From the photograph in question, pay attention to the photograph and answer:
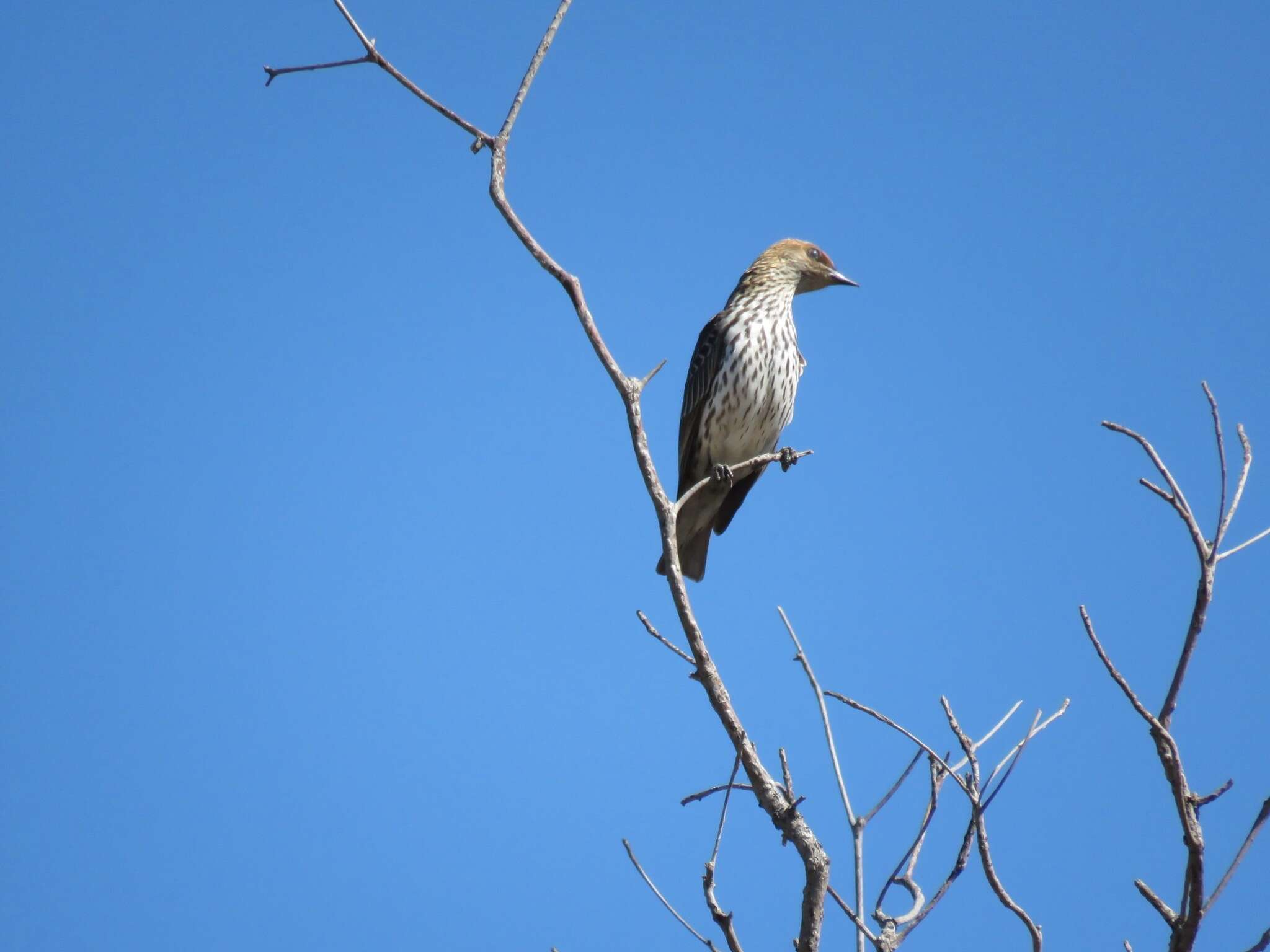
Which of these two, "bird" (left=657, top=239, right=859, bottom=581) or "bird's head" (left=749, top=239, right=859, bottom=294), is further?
"bird's head" (left=749, top=239, right=859, bottom=294)

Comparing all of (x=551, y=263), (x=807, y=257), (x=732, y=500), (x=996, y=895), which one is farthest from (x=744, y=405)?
(x=996, y=895)

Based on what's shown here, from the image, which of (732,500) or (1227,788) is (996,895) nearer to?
(1227,788)

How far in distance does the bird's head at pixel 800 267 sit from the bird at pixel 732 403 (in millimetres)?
395

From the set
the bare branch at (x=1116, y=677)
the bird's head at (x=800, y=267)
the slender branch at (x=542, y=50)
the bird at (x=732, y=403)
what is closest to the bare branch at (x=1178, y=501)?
the bare branch at (x=1116, y=677)

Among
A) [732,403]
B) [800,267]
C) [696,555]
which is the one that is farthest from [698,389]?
[800,267]

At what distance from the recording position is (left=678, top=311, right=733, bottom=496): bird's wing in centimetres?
746

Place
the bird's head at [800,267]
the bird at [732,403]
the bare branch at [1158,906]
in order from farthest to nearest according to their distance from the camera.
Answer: the bird's head at [800,267]
the bird at [732,403]
the bare branch at [1158,906]

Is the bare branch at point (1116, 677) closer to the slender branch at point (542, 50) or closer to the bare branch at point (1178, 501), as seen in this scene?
the bare branch at point (1178, 501)

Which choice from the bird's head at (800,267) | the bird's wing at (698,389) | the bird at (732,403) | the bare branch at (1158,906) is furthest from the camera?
the bird's head at (800,267)

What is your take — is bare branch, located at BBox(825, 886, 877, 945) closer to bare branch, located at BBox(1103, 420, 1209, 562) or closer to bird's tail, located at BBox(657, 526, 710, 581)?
bare branch, located at BBox(1103, 420, 1209, 562)

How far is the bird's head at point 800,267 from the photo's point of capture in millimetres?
8258

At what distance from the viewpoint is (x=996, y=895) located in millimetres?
2564

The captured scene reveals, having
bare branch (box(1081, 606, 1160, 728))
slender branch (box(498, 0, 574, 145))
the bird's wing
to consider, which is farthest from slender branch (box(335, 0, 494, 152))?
the bird's wing

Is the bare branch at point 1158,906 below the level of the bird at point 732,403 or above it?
below
